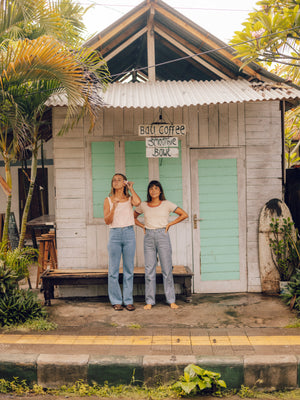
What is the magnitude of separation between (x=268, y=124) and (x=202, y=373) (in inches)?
184

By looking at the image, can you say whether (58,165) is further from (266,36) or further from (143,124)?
(266,36)

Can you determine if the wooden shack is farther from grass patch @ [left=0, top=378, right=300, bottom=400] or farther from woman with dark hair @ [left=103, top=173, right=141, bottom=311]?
grass patch @ [left=0, top=378, right=300, bottom=400]

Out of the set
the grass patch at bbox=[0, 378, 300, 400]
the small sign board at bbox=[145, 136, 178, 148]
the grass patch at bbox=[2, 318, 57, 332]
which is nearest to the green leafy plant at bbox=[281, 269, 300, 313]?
the grass patch at bbox=[0, 378, 300, 400]

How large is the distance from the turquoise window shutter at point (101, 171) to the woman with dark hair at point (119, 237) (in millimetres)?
730

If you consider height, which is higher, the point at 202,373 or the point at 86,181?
the point at 86,181

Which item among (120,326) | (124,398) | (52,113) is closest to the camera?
(124,398)

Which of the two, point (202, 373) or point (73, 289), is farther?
point (73, 289)

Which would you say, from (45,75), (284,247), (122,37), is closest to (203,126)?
(122,37)

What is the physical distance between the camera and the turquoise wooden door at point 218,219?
779cm

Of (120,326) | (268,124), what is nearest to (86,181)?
(120,326)

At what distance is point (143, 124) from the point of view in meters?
7.68

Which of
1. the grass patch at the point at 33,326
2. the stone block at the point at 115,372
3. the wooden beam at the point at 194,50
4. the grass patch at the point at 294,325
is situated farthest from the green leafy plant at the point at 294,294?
the wooden beam at the point at 194,50

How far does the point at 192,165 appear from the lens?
7781mm

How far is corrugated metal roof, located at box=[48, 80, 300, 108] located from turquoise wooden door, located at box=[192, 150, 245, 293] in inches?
43.4
